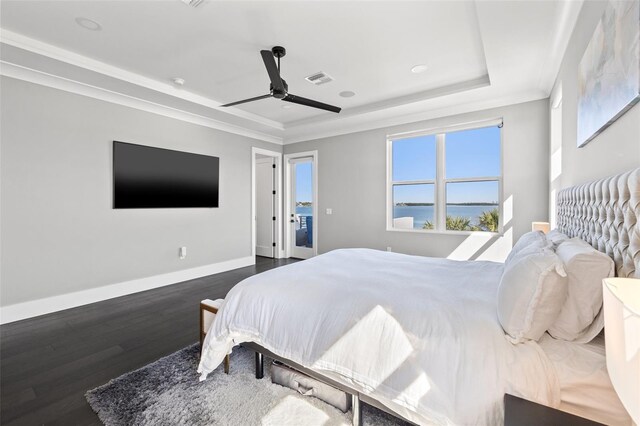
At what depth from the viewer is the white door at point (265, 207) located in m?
6.37

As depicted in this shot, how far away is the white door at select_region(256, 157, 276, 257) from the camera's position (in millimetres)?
6367

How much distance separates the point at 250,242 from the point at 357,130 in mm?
3012

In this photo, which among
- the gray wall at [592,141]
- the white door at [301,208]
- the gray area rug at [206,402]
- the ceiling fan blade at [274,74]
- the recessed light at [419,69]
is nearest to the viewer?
the gray wall at [592,141]

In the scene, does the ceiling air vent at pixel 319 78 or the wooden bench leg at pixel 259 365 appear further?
the ceiling air vent at pixel 319 78

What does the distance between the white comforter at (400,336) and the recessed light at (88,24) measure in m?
2.60

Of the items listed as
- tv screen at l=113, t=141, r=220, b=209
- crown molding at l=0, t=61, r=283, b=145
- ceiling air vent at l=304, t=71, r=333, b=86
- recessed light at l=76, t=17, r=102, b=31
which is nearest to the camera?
recessed light at l=76, t=17, r=102, b=31

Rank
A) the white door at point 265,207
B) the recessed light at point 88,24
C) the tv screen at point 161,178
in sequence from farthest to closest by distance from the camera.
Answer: the white door at point 265,207, the tv screen at point 161,178, the recessed light at point 88,24

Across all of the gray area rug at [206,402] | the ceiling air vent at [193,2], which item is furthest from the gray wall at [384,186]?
the ceiling air vent at [193,2]

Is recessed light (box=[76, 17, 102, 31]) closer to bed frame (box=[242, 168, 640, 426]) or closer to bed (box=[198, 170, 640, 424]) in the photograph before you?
bed (box=[198, 170, 640, 424])

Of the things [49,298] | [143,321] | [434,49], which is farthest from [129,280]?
[434,49]

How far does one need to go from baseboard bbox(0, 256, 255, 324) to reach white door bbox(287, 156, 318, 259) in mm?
1703

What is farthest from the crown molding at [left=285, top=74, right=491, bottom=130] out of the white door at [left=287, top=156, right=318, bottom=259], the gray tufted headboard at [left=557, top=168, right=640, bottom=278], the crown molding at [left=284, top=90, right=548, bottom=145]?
the gray tufted headboard at [left=557, top=168, right=640, bottom=278]

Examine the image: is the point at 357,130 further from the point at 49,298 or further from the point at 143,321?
the point at 49,298

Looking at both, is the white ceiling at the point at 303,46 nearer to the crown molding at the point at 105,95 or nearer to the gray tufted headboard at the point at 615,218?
the crown molding at the point at 105,95
